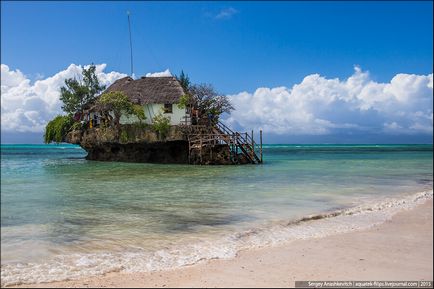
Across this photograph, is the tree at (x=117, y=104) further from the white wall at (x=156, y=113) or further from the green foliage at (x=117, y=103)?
the white wall at (x=156, y=113)

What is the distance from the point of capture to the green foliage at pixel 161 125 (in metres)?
32.1

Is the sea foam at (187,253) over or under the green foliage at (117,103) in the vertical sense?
under

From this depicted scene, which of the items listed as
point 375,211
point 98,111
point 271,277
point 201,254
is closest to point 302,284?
point 271,277

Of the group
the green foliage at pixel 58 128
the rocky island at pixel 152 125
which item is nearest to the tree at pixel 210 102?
the rocky island at pixel 152 125

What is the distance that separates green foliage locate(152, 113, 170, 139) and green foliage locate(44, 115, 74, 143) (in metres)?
9.77

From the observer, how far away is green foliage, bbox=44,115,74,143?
36719 millimetres

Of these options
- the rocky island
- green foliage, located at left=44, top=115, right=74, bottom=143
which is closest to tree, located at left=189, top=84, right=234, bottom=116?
the rocky island

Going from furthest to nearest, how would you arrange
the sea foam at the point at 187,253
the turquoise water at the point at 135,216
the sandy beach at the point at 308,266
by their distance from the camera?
the turquoise water at the point at 135,216, the sea foam at the point at 187,253, the sandy beach at the point at 308,266

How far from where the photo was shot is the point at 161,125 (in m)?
32.0

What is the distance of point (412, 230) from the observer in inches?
324

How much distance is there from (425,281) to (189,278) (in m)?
3.20

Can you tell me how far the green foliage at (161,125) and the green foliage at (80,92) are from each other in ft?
27.6

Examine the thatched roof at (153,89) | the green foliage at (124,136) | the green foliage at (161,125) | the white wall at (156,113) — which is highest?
the thatched roof at (153,89)

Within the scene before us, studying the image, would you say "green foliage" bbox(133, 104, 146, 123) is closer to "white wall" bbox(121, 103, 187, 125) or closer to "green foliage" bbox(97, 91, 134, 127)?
"green foliage" bbox(97, 91, 134, 127)
